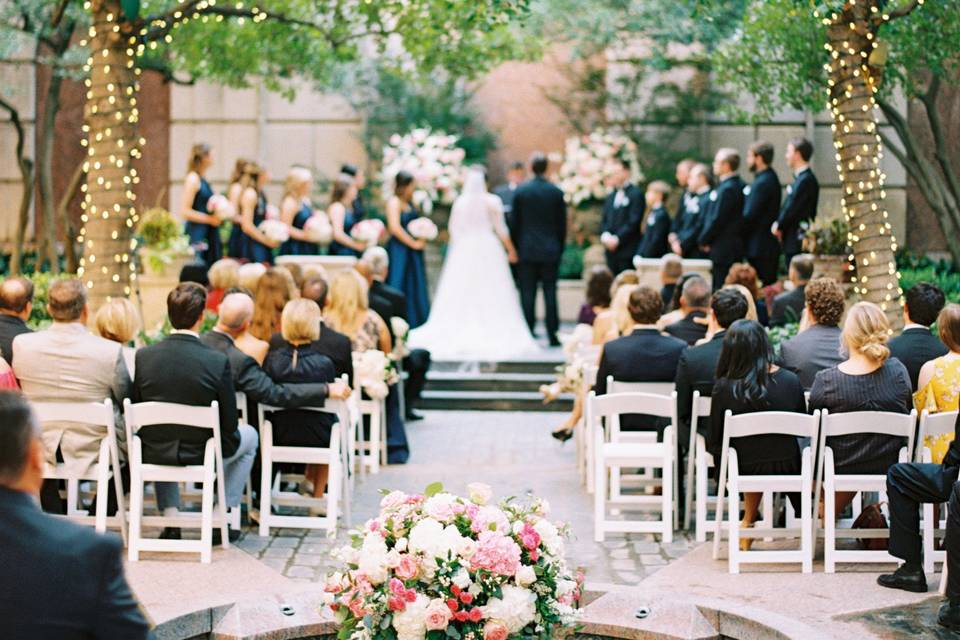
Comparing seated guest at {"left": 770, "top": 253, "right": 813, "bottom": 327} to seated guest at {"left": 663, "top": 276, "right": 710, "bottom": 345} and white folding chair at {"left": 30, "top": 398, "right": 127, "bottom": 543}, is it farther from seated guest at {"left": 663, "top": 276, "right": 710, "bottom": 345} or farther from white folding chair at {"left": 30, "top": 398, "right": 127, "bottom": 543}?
white folding chair at {"left": 30, "top": 398, "right": 127, "bottom": 543}

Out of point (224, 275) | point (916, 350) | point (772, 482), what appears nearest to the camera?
point (772, 482)

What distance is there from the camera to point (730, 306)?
8641mm

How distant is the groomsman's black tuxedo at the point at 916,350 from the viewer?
8.52 m

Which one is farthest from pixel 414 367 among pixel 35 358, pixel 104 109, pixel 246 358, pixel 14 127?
pixel 14 127

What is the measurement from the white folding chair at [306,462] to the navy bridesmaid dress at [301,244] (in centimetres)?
686

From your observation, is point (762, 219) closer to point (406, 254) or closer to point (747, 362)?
point (406, 254)

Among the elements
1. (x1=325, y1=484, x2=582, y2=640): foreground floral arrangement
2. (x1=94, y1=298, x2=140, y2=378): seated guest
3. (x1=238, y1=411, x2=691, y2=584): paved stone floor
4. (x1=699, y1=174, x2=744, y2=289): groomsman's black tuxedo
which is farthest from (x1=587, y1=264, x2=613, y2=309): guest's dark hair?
(x1=325, y1=484, x2=582, y2=640): foreground floral arrangement

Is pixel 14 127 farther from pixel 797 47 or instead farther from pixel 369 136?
pixel 797 47

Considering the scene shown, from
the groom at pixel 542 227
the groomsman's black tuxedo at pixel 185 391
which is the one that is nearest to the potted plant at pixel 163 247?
the groom at pixel 542 227

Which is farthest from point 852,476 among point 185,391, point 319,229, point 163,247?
point 163,247

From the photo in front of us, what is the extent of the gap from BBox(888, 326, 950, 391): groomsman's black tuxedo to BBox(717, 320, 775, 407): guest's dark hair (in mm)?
1031

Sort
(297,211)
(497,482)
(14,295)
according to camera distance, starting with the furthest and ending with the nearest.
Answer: (297,211) < (497,482) < (14,295)

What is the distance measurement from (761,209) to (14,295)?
8.21m

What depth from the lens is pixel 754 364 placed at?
312 inches
